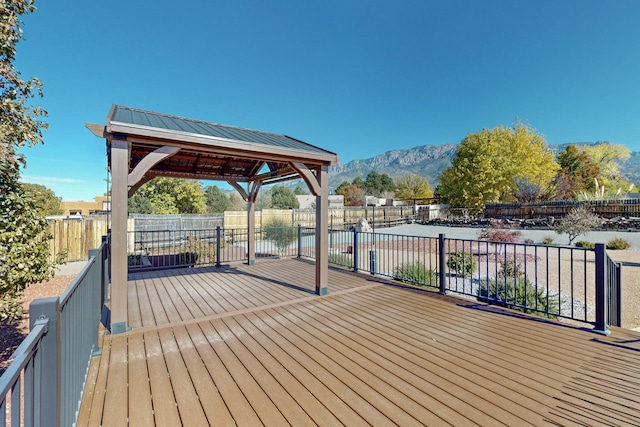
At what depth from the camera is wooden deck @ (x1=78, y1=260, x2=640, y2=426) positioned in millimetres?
1842

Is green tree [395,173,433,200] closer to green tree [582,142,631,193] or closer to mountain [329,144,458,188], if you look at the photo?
green tree [582,142,631,193]

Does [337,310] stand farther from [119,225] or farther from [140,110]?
[140,110]

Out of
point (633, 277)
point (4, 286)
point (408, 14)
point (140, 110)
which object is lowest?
point (633, 277)

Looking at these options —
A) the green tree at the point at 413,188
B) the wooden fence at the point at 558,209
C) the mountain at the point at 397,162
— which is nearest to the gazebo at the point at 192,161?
the wooden fence at the point at 558,209

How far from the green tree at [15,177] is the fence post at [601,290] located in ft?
22.3

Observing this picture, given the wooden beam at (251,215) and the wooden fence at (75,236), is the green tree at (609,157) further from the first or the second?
the wooden fence at (75,236)

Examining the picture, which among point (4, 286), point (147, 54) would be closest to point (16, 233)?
point (4, 286)

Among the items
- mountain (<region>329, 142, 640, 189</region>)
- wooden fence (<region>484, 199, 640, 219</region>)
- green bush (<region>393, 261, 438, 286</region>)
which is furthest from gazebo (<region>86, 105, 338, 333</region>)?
mountain (<region>329, 142, 640, 189</region>)

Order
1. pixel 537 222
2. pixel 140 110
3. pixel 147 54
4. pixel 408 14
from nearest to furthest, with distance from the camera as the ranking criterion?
pixel 140 110 → pixel 147 54 → pixel 408 14 → pixel 537 222

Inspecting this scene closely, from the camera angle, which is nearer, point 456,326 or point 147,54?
point 456,326

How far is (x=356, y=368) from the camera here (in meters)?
2.40

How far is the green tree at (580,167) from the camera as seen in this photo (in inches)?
1145

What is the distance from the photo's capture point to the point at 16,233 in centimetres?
338

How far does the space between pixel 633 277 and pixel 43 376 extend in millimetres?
11278
